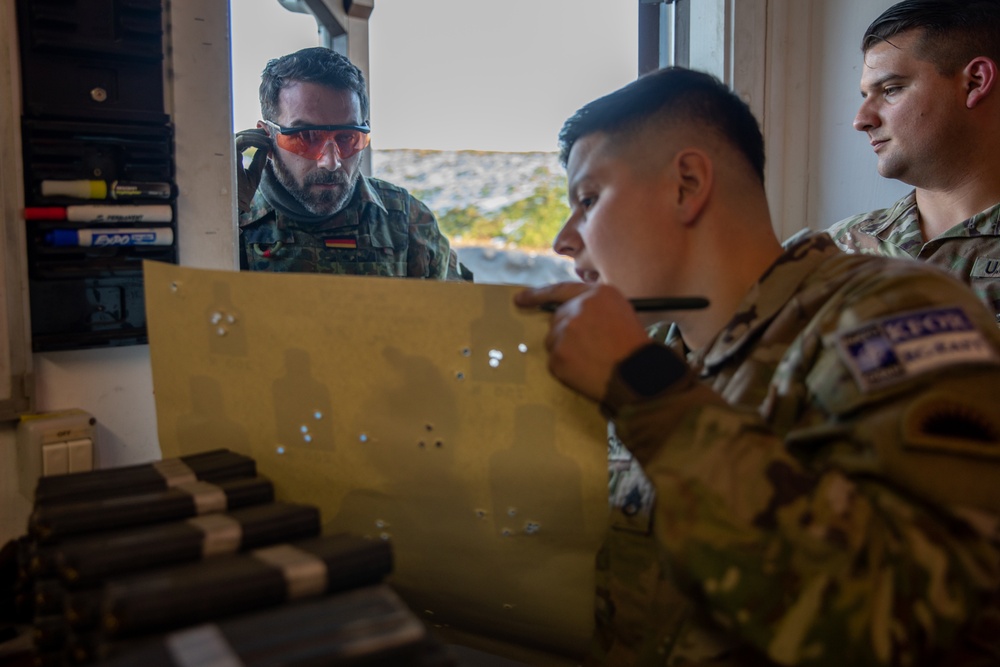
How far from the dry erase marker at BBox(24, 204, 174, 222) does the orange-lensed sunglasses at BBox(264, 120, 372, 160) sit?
627 mm

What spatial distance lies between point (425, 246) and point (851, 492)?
1625 mm

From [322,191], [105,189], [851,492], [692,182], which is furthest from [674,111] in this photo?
[322,191]

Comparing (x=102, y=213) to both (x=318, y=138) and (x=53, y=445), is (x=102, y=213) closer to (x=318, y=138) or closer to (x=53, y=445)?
(x=53, y=445)

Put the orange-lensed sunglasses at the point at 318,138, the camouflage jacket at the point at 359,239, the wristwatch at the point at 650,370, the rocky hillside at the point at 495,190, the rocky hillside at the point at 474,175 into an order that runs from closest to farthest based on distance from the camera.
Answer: the wristwatch at the point at 650,370 → the orange-lensed sunglasses at the point at 318,138 → the camouflage jacket at the point at 359,239 → the rocky hillside at the point at 474,175 → the rocky hillside at the point at 495,190

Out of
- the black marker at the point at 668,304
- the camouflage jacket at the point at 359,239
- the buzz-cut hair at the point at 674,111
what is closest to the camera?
the black marker at the point at 668,304

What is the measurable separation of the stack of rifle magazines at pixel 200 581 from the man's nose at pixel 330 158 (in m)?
1.15

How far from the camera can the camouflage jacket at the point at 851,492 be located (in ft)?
2.10

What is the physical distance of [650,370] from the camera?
2.48 ft

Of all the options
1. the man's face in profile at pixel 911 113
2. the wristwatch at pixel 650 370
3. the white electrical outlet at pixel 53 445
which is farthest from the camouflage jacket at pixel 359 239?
the wristwatch at pixel 650 370

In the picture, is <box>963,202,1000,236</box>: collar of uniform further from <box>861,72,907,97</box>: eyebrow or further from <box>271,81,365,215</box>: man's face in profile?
<box>271,81,365,215</box>: man's face in profile

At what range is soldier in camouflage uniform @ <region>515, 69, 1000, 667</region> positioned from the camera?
2.12ft

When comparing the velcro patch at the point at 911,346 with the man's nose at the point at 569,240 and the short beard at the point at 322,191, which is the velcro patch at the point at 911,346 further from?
the short beard at the point at 322,191

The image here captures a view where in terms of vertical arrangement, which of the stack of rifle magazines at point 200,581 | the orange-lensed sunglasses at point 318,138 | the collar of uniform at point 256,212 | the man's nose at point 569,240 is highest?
the orange-lensed sunglasses at point 318,138

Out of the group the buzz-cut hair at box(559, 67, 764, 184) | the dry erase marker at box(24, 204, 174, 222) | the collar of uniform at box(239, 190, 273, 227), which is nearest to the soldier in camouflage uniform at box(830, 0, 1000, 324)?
the buzz-cut hair at box(559, 67, 764, 184)
